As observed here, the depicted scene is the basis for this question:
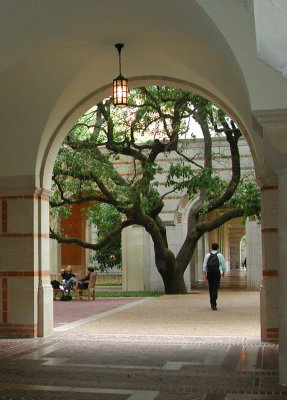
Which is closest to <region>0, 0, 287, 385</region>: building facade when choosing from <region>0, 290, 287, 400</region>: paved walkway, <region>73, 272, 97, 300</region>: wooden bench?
<region>0, 290, 287, 400</region>: paved walkway

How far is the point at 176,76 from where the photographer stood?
38.4 feet

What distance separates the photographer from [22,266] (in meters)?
11.6

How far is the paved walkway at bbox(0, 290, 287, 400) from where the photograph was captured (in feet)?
23.2

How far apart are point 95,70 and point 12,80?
1448 millimetres

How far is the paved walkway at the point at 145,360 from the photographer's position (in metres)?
7.06

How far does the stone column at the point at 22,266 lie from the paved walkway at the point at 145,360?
0.43 meters

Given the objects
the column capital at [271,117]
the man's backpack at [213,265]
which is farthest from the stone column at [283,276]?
the man's backpack at [213,265]

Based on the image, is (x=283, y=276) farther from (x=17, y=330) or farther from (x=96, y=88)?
(x=96, y=88)

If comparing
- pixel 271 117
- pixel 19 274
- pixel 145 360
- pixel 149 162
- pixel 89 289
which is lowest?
pixel 145 360

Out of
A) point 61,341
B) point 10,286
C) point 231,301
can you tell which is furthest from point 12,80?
point 231,301

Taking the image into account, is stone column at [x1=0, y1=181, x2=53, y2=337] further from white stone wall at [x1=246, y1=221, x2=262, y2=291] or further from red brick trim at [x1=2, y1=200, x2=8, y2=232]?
white stone wall at [x1=246, y1=221, x2=262, y2=291]

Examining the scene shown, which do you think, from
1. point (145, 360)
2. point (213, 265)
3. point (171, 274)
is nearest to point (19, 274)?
point (145, 360)

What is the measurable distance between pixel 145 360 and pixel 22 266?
3549 mm

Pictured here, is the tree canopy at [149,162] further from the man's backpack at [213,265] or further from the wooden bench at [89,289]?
the man's backpack at [213,265]
